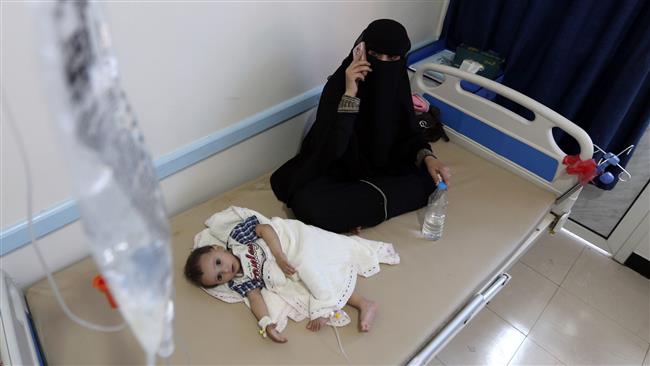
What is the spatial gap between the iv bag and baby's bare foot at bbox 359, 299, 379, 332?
2.85 feet

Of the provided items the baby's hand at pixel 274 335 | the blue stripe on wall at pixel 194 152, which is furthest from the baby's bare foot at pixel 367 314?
the blue stripe on wall at pixel 194 152

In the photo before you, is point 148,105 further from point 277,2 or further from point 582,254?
point 582,254

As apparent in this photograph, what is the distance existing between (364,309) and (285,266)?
0.30 m

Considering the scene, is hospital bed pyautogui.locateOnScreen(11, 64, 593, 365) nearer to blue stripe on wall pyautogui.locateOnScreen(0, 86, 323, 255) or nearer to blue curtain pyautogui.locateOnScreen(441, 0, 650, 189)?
blue stripe on wall pyautogui.locateOnScreen(0, 86, 323, 255)

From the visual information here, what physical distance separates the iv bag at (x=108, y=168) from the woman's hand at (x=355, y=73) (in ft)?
3.54

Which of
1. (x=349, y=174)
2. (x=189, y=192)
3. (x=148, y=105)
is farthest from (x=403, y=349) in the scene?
(x=148, y=105)

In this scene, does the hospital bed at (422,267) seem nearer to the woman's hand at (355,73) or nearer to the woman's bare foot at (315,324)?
the woman's bare foot at (315,324)

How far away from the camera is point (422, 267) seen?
1.62 metres

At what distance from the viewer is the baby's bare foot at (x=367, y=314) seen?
1.40m

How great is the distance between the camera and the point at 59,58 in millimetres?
448

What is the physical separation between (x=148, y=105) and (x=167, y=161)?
0.24 meters

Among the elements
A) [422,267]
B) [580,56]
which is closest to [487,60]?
[580,56]

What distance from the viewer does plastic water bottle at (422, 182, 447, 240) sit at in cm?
176

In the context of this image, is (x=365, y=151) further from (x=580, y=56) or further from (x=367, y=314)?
(x=580, y=56)
